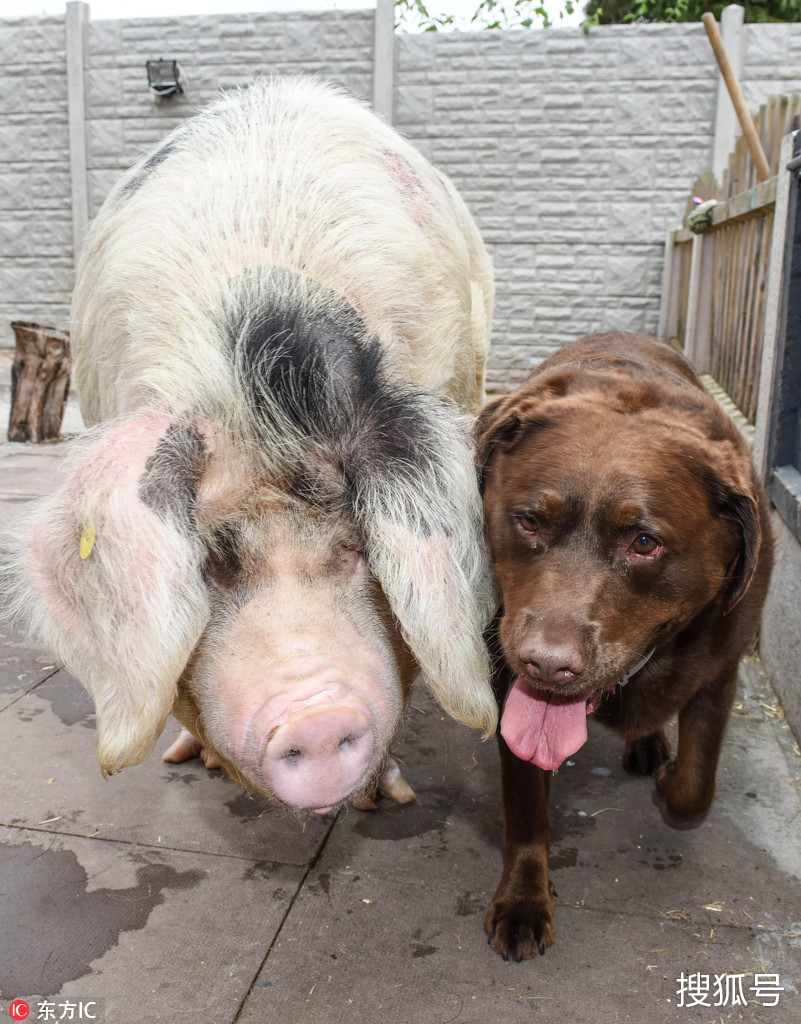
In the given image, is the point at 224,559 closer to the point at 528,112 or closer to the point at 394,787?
the point at 394,787

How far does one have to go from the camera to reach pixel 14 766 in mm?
3004

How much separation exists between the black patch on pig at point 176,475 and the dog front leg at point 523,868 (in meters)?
1.04

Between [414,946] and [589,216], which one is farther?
[589,216]

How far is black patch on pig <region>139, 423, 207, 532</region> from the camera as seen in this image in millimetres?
2029

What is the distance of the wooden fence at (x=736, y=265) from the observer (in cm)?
455

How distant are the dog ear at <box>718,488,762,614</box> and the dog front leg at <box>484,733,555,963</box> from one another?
2.29 ft

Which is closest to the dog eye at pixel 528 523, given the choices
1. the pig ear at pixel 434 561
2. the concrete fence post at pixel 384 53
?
the pig ear at pixel 434 561

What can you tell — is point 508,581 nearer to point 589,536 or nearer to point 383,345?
point 589,536

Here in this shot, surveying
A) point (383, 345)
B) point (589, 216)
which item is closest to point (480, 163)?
point (589, 216)

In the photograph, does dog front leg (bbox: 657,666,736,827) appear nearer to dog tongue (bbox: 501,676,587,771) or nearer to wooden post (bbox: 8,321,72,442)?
dog tongue (bbox: 501,676,587,771)

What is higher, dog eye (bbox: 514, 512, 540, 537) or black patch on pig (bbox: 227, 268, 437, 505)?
black patch on pig (bbox: 227, 268, 437, 505)

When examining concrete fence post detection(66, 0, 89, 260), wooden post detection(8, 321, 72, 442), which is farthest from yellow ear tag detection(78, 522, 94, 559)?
concrete fence post detection(66, 0, 89, 260)

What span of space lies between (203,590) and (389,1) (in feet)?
36.6

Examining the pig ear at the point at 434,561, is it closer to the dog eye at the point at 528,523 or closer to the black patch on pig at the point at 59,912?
the dog eye at the point at 528,523
